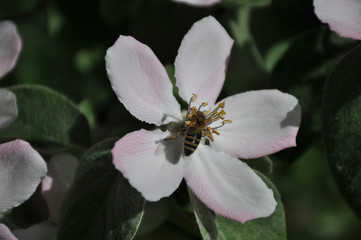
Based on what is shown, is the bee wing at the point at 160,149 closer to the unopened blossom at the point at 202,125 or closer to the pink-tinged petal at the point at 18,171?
the unopened blossom at the point at 202,125

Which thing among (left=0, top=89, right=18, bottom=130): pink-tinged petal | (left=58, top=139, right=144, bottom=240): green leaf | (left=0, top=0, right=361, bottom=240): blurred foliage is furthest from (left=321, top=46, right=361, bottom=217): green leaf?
(left=0, top=89, right=18, bottom=130): pink-tinged petal

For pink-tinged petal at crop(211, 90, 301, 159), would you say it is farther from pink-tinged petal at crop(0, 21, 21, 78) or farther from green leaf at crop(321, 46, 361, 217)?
pink-tinged petal at crop(0, 21, 21, 78)

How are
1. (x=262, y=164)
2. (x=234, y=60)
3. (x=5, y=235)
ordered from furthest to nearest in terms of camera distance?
(x=234, y=60)
(x=262, y=164)
(x=5, y=235)

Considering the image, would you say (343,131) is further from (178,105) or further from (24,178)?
(24,178)

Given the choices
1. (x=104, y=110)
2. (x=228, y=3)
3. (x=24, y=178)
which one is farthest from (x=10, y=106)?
(x=104, y=110)

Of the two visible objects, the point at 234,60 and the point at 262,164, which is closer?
the point at 262,164

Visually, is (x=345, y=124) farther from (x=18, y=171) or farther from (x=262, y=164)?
(x=18, y=171)

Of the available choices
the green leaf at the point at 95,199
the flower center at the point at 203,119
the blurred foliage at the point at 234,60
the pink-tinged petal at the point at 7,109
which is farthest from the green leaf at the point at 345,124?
the pink-tinged petal at the point at 7,109

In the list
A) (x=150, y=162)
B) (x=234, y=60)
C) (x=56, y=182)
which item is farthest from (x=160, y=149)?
(x=234, y=60)
